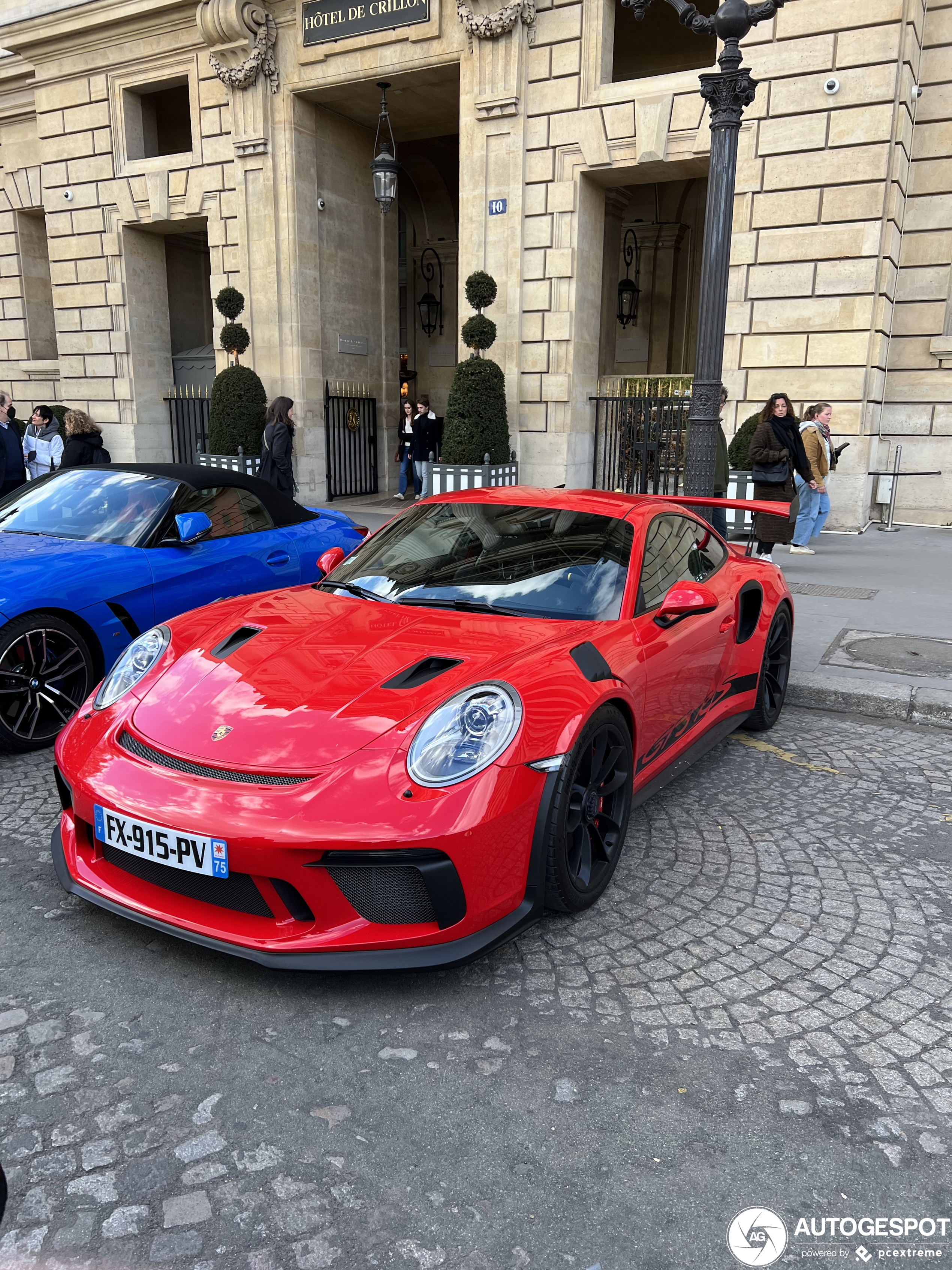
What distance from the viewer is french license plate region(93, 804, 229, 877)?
254 cm

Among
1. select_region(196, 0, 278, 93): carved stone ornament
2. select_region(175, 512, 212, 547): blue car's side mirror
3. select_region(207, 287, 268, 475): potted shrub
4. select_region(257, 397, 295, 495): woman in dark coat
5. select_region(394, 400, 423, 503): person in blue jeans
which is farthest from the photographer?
select_region(394, 400, 423, 503): person in blue jeans

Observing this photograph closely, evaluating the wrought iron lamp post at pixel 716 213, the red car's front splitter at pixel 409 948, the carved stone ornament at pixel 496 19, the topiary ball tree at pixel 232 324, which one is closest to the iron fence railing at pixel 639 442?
the carved stone ornament at pixel 496 19

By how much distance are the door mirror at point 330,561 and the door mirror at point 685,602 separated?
1.58 meters

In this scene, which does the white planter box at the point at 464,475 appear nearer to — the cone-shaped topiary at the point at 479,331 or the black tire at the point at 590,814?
the cone-shaped topiary at the point at 479,331

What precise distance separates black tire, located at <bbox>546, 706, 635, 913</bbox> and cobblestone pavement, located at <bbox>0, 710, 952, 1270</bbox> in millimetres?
168

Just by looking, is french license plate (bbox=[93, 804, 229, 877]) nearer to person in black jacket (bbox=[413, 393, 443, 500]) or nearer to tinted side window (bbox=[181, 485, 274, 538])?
tinted side window (bbox=[181, 485, 274, 538])

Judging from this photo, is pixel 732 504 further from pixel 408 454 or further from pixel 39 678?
pixel 408 454

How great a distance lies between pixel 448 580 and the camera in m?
3.81

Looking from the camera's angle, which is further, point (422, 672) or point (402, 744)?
point (422, 672)

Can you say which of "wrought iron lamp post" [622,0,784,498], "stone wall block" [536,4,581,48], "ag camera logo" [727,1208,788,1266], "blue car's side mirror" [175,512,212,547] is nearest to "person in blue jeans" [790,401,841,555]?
"wrought iron lamp post" [622,0,784,498]

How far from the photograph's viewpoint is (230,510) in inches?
232

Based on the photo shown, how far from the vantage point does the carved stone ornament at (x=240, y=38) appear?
47.4ft

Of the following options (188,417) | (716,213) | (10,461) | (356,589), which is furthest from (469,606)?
(188,417)

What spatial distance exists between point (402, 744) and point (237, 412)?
530 inches
